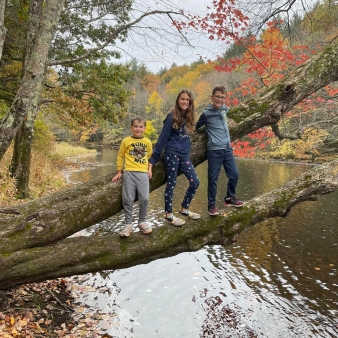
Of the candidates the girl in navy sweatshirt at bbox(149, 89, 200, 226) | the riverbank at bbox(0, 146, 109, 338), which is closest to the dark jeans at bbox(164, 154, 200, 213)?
the girl in navy sweatshirt at bbox(149, 89, 200, 226)

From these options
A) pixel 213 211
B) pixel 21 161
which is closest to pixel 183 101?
pixel 213 211

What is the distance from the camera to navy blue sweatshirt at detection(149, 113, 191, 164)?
3.82 metres

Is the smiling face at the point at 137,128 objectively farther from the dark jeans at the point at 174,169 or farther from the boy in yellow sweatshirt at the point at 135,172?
the dark jeans at the point at 174,169

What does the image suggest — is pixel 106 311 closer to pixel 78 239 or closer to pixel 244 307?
pixel 78 239

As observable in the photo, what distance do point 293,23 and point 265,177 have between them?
16.3 m

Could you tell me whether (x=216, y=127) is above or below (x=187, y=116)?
below

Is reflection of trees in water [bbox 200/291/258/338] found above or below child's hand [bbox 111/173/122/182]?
below

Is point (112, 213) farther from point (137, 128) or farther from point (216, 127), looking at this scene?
point (216, 127)

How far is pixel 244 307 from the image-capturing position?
19.3ft

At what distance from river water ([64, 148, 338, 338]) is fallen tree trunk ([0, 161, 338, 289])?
71.4 inches

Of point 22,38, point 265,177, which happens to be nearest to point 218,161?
point 22,38

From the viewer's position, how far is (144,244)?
12.2 feet

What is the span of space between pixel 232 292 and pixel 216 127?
13.4 ft

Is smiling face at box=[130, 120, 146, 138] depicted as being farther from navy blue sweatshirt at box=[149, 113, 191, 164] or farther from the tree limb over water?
the tree limb over water
